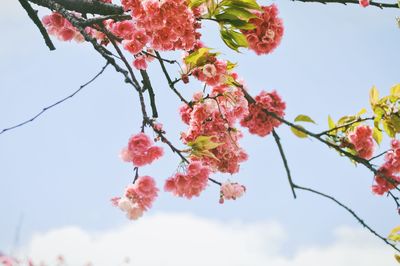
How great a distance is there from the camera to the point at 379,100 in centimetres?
265

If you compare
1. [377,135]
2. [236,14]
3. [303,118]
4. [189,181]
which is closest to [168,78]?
[236,14]

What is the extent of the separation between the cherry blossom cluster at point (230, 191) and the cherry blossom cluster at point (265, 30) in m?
0.73

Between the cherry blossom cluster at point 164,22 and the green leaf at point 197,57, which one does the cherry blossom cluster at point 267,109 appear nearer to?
the green leaf at point 197,57

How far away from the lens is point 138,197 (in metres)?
1.87

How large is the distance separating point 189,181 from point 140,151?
313 mm

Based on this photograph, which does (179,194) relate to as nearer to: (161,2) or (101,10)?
(161,2)

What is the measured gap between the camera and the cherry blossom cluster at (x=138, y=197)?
1837 mm

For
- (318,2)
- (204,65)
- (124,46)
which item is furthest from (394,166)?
(124,46)

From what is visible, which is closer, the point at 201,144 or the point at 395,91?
the point at 201,144

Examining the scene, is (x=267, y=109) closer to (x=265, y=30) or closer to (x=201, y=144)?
(x=265, y=30)

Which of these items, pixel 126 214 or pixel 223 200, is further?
pixel 223 200

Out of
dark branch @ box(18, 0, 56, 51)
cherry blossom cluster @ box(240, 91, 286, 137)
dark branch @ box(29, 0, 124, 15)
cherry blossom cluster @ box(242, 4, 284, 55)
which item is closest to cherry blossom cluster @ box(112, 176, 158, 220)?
cherry blossom cluster @ box(240, 91, 286, 137)

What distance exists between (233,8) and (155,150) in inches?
29.5

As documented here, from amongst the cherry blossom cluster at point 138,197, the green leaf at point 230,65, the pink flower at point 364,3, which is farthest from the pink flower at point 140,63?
the pink flower at point 364,3
